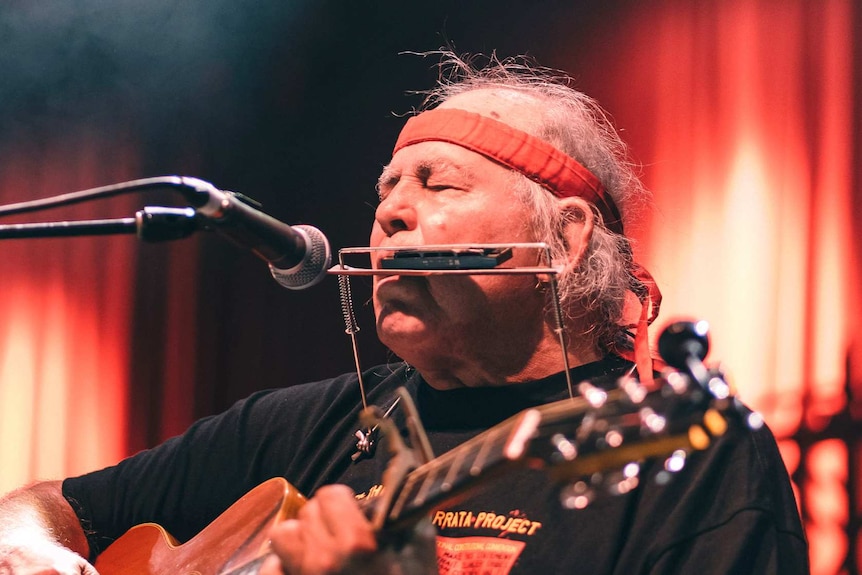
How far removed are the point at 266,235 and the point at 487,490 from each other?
770 millimetres

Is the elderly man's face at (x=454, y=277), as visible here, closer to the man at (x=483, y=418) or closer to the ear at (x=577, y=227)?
the man at (x=483, y=418)

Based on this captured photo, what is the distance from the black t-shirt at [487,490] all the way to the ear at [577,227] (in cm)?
25

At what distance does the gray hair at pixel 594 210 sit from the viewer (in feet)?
6.75

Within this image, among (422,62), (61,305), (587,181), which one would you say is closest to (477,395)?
(587,181)

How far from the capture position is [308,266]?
1.32 m

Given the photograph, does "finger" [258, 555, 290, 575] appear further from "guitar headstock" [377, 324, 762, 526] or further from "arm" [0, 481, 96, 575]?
"arm" [0, 481, 96, 575]

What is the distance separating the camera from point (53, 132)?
11.6ft

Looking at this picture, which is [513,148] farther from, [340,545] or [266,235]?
[340,545]

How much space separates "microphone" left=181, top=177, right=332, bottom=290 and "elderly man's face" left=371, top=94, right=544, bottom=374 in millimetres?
623

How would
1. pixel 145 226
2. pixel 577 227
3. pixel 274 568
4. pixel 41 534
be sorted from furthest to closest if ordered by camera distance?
pixel 41 534, pixel 577 227, pixel 274 568, pixel 145 226

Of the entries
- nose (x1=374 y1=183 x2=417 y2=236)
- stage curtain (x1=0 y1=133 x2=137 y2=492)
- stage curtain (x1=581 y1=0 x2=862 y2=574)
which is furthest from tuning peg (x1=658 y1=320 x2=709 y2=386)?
stage curtain (x1=0 y1=133 x2=137 y2=492)

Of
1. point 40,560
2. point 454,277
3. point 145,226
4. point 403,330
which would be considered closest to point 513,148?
point 454,277

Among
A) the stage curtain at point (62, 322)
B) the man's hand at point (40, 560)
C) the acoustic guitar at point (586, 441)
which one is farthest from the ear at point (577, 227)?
the stage curtain at point (62, 322)

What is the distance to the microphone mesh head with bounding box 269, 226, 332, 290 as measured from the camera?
131 cm
